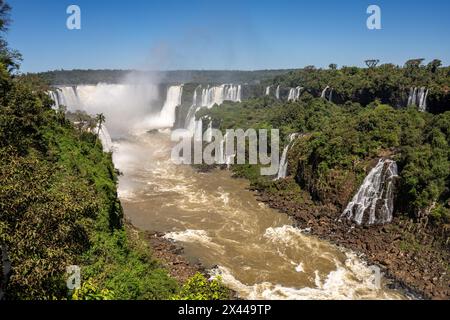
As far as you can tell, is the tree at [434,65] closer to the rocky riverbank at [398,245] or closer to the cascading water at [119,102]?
the rocky riverbank at [398,245]

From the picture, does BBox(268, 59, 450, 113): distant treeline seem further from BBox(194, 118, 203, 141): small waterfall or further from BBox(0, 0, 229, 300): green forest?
BBox(0, 0, 229, 300): green forest

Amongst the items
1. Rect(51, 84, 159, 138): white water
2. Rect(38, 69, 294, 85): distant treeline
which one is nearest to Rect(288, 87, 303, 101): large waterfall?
Rect(51, 84, 159, 138): white water

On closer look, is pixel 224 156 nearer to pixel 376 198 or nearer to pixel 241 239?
pixel 241 239

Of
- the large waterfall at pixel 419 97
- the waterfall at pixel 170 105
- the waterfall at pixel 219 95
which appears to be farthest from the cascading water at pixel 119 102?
the large waterfall at pixel 419 97
